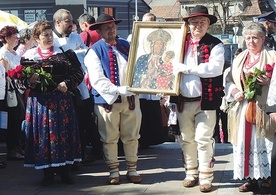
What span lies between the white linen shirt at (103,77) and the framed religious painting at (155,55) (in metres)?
0.14

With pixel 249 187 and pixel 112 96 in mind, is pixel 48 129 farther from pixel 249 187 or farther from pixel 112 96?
pixel 249 187

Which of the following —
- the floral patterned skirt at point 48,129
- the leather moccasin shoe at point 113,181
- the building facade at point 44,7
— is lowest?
the leather moccasin shoe at point 113,181

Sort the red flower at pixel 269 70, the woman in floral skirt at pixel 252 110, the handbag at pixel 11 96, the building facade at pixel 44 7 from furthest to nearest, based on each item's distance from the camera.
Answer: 1. the building facade at pixel 44 7
2. the handbag at pixel 11 96
3. the woman in floral skirt at pixel 252 110
4. the red flower at pixel 269 70

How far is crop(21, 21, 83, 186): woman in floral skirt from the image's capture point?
242 inches

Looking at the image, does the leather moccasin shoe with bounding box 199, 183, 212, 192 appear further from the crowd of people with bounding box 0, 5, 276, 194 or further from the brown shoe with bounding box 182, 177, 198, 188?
the brown shoe with bounding box 182, 177, 198, 188

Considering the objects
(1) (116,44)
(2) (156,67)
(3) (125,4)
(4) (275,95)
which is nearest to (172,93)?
(2) (156,67)

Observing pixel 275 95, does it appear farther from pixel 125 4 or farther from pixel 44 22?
pixel 125 4

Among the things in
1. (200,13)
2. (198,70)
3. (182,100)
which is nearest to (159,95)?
(182,100)

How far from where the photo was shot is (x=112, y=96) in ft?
19.5

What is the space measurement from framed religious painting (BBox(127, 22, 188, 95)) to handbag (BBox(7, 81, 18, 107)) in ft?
7.69

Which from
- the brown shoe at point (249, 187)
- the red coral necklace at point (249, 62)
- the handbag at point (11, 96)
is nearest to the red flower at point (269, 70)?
the red coral necklace at point (249, 62)

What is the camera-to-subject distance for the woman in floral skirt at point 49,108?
6.14 meters

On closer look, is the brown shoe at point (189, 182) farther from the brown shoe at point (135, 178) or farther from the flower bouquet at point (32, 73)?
the flower bouquet at point (32, 73)

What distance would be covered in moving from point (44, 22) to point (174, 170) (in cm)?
247
